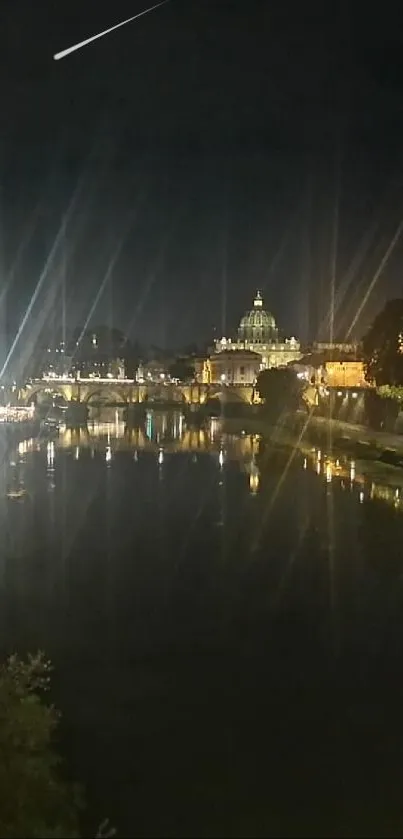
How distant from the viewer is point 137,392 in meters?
44.0

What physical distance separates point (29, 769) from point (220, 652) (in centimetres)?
197

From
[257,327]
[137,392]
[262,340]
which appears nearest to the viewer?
[137,392]

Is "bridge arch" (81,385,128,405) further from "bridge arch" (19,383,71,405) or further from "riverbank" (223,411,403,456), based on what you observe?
"riverbank" (223,411,403,456)

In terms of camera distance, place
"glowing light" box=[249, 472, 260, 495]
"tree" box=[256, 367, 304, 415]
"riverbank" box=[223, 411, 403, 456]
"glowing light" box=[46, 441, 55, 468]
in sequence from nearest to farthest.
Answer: "glowing light" box=[249, 472, 260, 495], "glowing light" box=[46, 441, 55, 468], "riverbank" box=[223, 411, 403, 456], "tree" box=[256, 367, 304, 415]

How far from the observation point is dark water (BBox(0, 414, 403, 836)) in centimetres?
319

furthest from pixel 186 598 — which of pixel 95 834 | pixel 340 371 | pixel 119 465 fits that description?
pixel 340 371

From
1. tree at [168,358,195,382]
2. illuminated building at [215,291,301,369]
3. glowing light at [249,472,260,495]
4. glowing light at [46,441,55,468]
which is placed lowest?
glowing light at [46,441,55,468]

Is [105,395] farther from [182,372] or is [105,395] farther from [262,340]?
[262,340]

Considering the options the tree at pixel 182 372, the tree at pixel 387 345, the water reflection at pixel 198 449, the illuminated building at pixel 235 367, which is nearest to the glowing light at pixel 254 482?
the water reflection at pixel 198 449

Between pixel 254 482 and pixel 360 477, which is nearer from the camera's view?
pixel 254 482

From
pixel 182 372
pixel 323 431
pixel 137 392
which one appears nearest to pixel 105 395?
pixel 137 392

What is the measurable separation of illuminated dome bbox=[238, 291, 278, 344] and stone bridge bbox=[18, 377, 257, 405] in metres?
20.0

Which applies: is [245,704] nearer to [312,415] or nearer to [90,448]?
[90,448]

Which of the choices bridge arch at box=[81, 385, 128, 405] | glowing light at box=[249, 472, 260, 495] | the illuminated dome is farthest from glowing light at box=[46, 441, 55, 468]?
the illuminated dome
